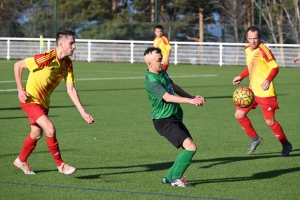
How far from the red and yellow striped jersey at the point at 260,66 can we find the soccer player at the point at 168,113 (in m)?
3.03

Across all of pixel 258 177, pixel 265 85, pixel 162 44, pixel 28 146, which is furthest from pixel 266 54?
pixel 162 44

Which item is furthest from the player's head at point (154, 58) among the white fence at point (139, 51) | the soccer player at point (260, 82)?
the white fence at point (139, 51)

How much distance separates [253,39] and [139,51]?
32100 mm

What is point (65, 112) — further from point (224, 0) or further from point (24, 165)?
point (224, 0)

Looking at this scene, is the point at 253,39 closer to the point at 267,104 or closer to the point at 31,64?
the point at 267,104

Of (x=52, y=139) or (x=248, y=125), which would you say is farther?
(x=248, y=125)

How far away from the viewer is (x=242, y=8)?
1954 inches

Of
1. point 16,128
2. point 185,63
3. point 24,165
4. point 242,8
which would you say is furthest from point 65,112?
point 242,8

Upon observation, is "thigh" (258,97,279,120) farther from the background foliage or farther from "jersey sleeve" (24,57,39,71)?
the background foliage

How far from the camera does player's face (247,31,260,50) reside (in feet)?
35.9

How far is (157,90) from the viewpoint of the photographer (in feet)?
26.7

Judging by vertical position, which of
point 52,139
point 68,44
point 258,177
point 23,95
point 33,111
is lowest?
point 258,177

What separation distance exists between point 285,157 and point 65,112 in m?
7.02

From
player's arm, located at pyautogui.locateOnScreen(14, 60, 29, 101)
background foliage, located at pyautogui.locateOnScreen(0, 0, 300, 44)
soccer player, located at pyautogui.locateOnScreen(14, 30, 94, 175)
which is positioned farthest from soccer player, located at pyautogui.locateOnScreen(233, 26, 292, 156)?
background foliage, located at pyautogui.locateOnScreen(0, 0, 300, 44)
